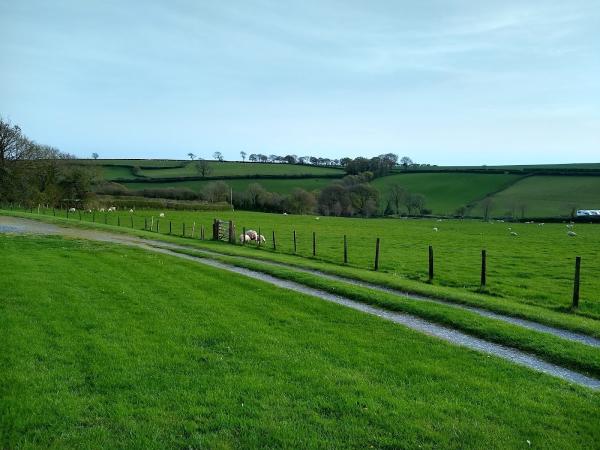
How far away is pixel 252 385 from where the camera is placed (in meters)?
8.30

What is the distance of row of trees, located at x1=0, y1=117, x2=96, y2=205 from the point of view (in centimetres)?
6638

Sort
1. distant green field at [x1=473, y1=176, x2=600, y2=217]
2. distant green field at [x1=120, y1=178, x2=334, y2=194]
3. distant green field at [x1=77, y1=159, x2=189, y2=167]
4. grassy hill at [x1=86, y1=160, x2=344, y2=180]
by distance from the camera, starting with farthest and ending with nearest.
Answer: distant green field at [x1=77, y1=159, x2=189, y2=167] < grassy hill at [x1=86, y1=160, x2=344, y2=180] < distant green field at [x1=120, y1=178, x2=334, y2=194] < distant green field at [x1=473, y1=176, x2=600, y2=217]

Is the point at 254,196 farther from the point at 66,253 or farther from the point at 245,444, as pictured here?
the point at 245,444

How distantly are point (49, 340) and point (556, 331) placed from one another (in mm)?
12247

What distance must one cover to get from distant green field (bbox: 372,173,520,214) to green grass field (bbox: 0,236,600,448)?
107535 millimetres

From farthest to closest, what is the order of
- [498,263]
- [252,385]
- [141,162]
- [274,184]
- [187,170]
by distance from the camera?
[141,162] < [187,170] < [274,184] < [498,263] < [252,385]

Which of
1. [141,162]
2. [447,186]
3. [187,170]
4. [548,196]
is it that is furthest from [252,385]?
[141,162]

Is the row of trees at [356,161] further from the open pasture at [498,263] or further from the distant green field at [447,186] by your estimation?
the open pasture at [498,263]

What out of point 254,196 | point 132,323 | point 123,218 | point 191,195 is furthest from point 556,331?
point 254,196

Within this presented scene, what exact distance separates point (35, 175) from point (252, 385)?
247 feet

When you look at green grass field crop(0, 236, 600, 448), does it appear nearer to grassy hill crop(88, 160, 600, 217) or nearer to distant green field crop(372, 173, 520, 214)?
grassy hill crop(88, 160, 600, 217)

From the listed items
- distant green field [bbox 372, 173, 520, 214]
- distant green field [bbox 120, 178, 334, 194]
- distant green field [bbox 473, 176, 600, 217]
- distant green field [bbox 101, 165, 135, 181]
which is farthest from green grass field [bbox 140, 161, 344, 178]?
distant green field [bbox 473, 176, 600, 217]

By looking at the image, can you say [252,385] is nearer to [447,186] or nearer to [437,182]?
[447,186]

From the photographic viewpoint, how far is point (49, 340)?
10.3 metres
